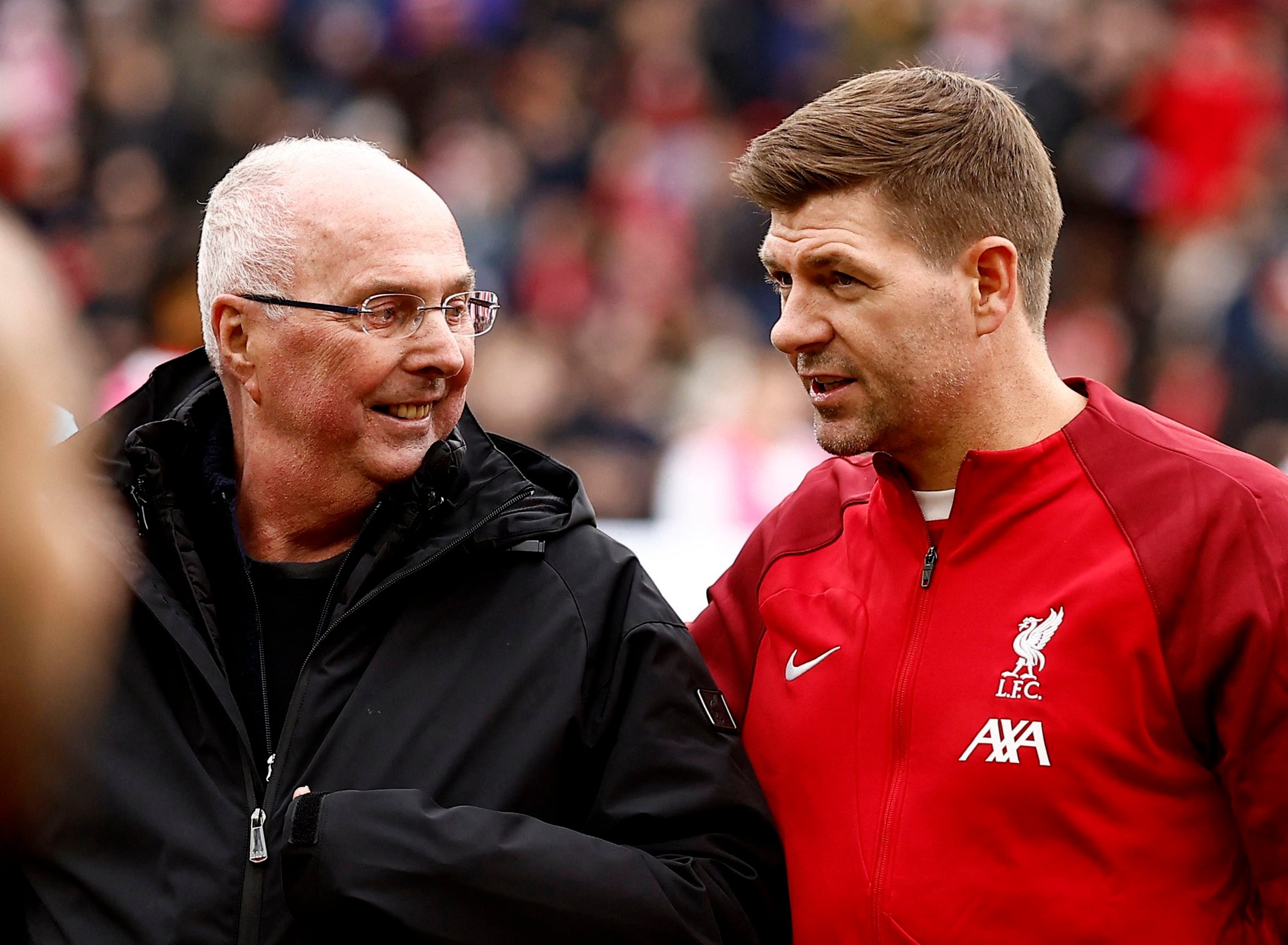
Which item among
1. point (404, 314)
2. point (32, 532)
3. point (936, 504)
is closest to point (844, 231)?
point (936, 504)

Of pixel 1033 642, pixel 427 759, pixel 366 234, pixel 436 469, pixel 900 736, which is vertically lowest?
pixel 427 759

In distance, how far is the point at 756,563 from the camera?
130 inches

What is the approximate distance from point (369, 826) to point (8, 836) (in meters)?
0.63

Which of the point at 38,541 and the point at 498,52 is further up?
the point at 498,52

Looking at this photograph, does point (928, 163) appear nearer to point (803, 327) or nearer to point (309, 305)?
point (803, 327)

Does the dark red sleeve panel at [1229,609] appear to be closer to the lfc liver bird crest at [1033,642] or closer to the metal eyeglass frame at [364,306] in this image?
the lfc liver bird crest at [1033,642]

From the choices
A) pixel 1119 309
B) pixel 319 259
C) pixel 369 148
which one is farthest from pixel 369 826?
pixel 1119 309

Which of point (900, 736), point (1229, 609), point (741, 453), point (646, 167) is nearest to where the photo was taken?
point (1229, 609)

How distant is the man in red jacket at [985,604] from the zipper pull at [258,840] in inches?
30.6

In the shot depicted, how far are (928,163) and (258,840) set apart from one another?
154 centimetres

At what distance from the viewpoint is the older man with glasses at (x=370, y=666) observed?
275 cm

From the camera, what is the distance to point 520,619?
9.91ft

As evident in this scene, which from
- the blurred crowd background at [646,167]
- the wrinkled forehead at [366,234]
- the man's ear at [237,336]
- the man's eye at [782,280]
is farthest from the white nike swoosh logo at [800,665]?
the blurred crowd background at [646,167]

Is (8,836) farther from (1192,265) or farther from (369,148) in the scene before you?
(1192,265)
